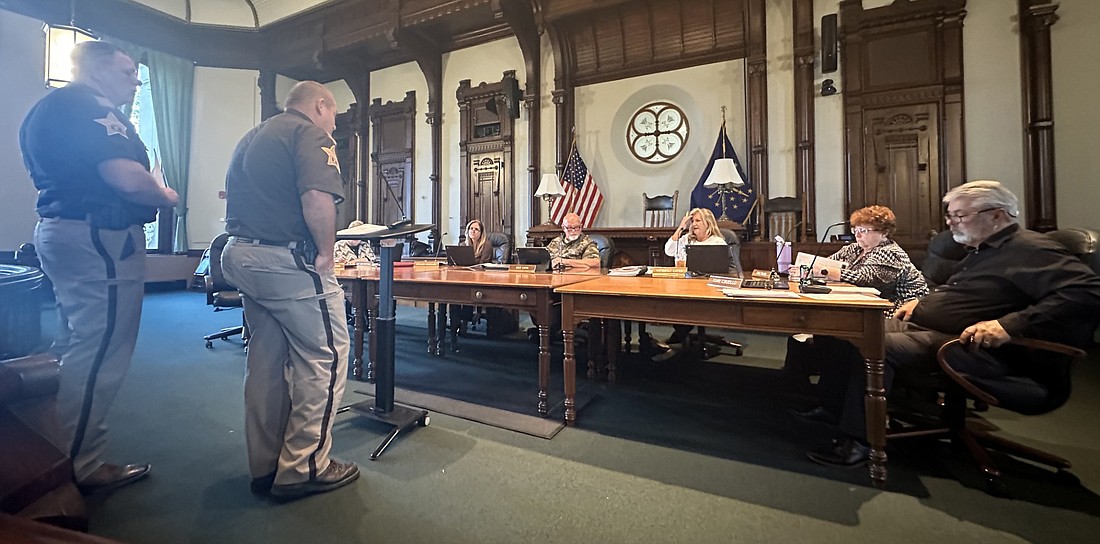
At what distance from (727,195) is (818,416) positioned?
3.42 meters

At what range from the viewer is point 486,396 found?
2.67 m

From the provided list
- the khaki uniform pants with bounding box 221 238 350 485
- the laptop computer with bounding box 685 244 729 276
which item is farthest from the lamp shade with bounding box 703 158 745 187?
the khaki uniform pants with bounding box 221 238 350 485

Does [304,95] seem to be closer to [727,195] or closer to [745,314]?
[745,314]

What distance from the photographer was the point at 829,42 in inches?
183

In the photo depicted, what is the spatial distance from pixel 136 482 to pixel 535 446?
4.92 feet

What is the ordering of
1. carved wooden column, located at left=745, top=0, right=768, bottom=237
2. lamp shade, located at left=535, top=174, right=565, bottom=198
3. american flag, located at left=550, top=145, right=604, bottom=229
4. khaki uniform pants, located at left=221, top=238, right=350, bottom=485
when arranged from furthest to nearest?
american flag, located at left=550, top=145, right=604, bottom=229 → lamp shade, located at left=535, top=174, right=565, bottom=198 → carved wooden column, located at left=745, top=0, right=768, bottom=237 → khaki uniform pants, located at left=221, top=238, right=350, bottom=485

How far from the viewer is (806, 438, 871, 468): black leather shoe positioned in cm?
181

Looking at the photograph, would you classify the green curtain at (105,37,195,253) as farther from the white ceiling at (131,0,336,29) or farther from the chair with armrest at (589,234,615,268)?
the chair with armrest at (589,234,615,268)

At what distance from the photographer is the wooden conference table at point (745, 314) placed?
1653mm

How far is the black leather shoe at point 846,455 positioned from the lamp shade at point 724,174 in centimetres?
345

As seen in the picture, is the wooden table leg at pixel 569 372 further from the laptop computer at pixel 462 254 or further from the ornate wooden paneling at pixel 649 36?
the ornate wooden paneling at pixel 649 36

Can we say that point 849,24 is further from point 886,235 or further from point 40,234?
point 40,234

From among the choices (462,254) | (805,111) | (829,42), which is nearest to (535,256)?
(462,254)

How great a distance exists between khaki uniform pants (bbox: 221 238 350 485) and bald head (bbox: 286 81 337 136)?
48 cm
